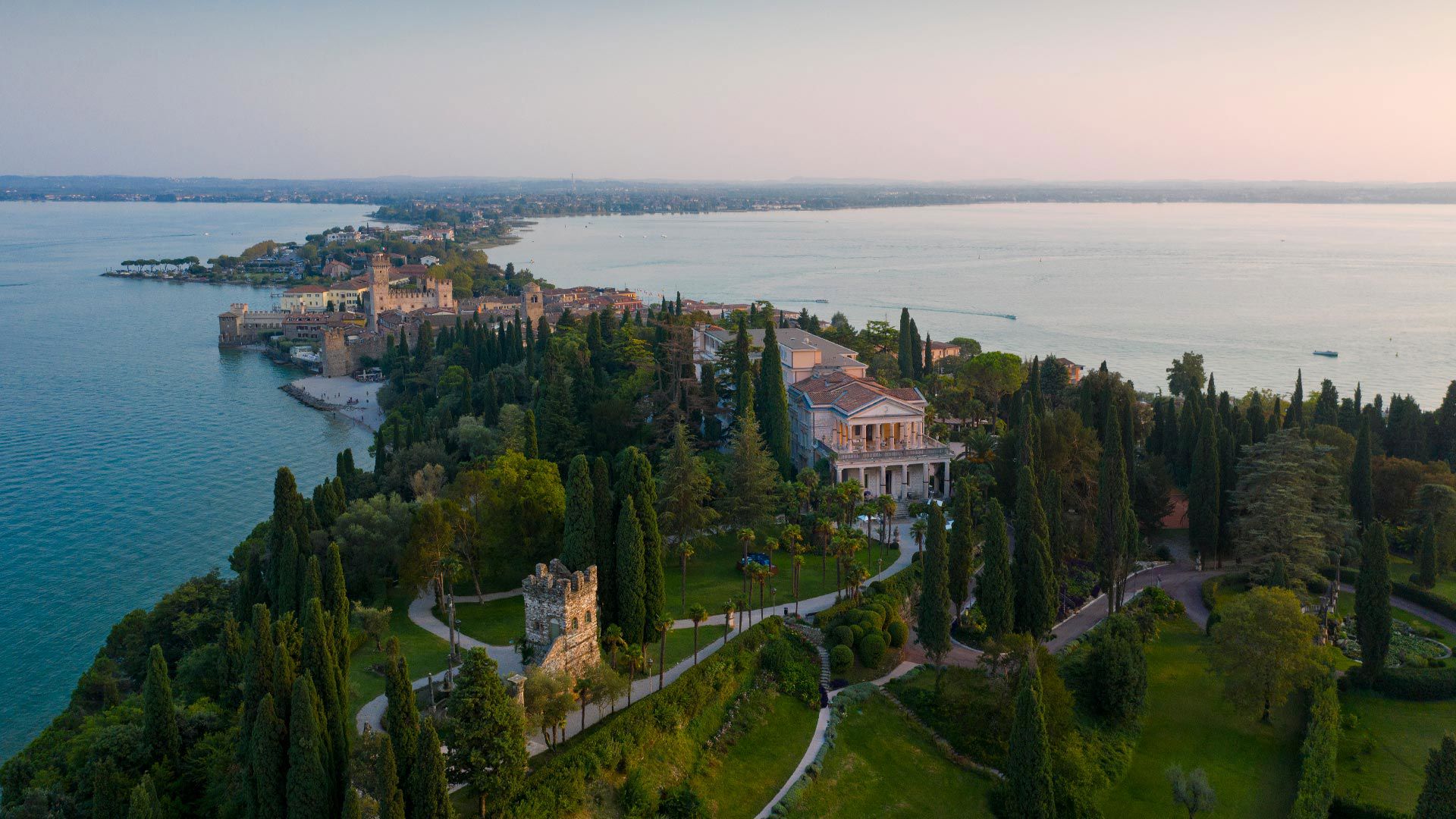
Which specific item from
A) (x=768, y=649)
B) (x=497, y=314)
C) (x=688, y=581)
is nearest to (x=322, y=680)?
(x=768, y=649)

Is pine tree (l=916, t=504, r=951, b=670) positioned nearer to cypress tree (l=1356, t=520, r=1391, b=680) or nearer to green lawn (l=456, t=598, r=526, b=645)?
cypress tree (l=1356, t=520, r=1391, b=680)

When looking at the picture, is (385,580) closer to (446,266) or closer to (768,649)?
(768,649)

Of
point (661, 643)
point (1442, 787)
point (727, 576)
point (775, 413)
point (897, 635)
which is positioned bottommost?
point (727, 576)

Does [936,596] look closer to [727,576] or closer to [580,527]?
[727,576]


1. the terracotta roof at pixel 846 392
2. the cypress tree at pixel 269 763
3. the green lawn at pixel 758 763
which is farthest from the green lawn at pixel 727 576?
the cypress tree at pixel 269 763

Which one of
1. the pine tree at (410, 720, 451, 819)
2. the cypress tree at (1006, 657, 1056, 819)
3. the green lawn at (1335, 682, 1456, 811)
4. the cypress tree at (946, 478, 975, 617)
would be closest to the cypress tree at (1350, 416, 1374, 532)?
the green lawn at (1335, 682, 1456, 811)

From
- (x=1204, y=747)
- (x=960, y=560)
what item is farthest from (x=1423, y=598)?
(x=960, y=560)
